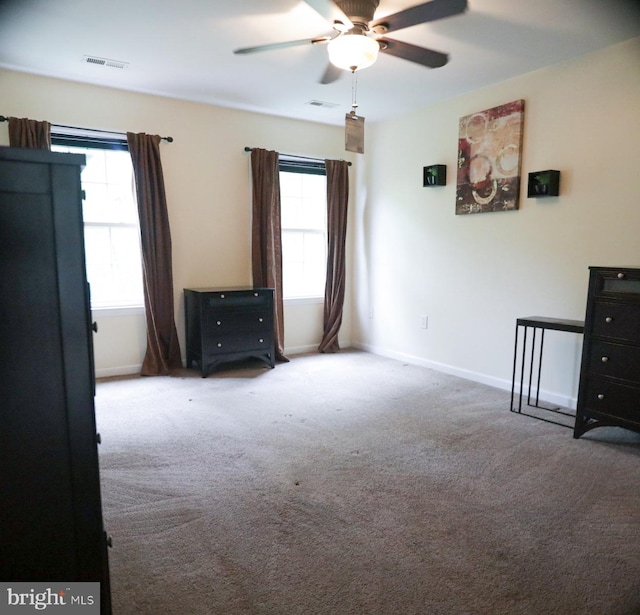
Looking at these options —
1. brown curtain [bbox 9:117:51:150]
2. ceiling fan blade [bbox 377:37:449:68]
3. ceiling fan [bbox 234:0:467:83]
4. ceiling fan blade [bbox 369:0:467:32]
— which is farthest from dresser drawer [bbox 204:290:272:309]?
ceiling fan blade [bbox 369:0:467:32]

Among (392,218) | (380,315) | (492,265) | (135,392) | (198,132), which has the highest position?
(198,132)

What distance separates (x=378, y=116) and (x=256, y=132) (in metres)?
1.29

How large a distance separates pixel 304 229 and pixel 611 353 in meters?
3.34

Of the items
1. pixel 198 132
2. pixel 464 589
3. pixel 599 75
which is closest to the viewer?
pixel 464 589

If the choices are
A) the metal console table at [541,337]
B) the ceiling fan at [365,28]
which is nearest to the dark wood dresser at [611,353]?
the metal console table at [541,337]

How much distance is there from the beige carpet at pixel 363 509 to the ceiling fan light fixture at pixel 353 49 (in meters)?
2.23

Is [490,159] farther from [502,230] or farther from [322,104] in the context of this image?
[322,104]

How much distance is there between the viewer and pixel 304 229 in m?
5.19

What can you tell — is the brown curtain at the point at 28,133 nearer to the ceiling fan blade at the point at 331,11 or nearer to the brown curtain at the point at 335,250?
the ceiling fan blade at the point at 331,11

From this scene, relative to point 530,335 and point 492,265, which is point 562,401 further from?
point 492,265

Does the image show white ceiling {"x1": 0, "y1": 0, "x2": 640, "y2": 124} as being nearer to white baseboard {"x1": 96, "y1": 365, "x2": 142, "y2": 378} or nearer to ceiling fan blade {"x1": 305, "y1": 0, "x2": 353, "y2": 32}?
ceiling fan blade {"x1": 305, "y1": 0, "x2": 353, "y2": 32}

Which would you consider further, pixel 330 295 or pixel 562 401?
pixel 330 295

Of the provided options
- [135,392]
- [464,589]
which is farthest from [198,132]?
[464,589]

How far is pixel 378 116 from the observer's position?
477 centimetres
